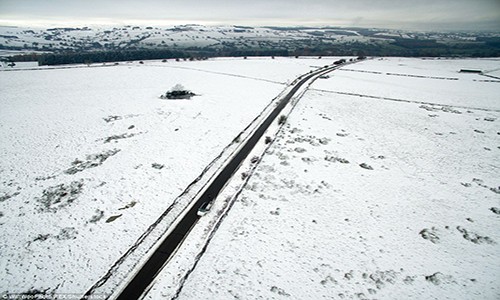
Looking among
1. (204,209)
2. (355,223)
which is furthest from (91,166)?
(355,223)

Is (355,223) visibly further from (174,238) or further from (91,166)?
(91,166)

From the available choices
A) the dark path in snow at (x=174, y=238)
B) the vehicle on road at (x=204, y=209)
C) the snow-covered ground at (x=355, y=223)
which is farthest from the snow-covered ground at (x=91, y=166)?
the snow-covered ground at (x=355, y=223)

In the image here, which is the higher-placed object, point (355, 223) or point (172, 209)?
point (355, 223)

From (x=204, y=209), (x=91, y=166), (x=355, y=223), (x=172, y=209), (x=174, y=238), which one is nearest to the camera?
(x=174, y=238)

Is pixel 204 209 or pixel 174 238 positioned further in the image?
pixel 204 209

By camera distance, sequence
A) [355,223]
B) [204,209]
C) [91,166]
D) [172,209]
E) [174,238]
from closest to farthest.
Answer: [174,238]
[355,223]
[204,209]
[172,209]
[91,166]

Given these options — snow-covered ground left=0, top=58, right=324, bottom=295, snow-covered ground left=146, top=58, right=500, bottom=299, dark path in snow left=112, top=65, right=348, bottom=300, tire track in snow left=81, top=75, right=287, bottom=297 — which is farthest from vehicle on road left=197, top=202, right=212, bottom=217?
snow-covered ground left=0, top=58, right=324, bottom=295

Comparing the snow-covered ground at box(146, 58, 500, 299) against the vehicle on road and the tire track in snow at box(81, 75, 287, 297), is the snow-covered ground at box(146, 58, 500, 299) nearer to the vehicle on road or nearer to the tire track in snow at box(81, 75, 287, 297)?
the vehicle on road

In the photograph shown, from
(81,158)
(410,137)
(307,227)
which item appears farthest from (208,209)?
(410,137)
